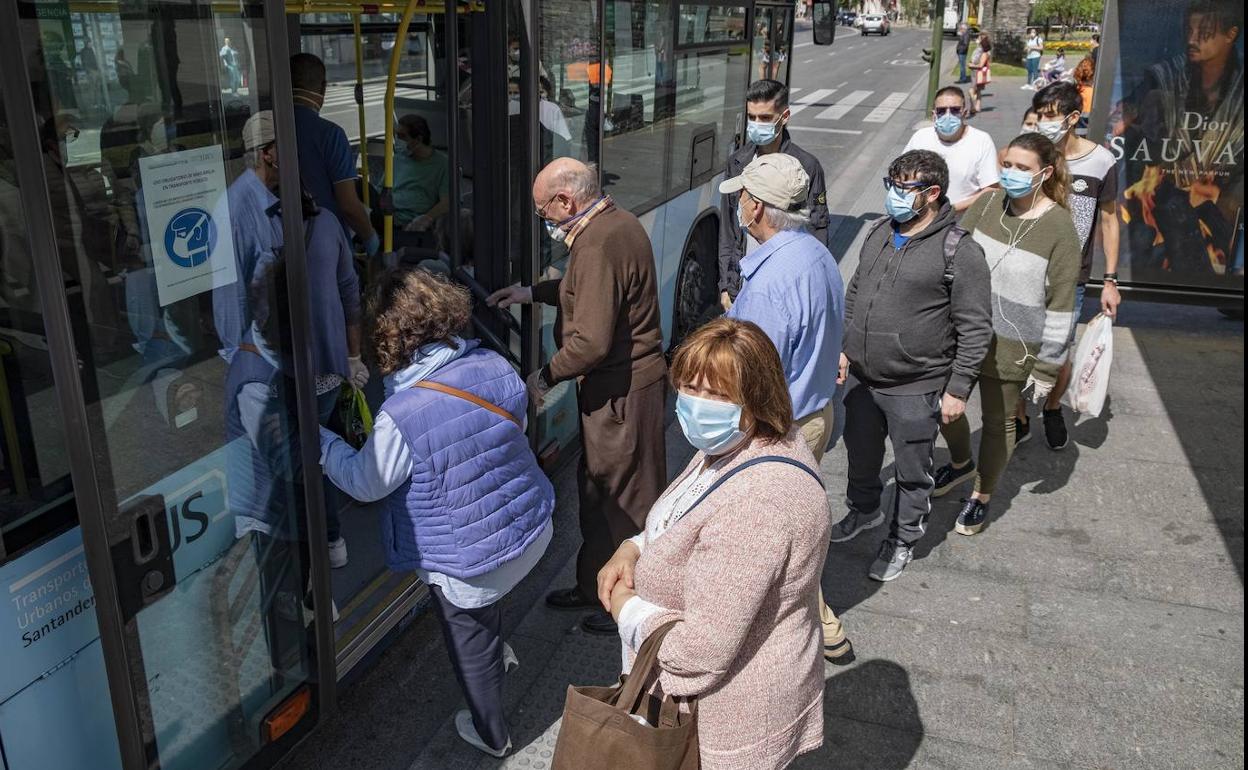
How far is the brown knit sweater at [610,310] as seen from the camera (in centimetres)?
Result: 354

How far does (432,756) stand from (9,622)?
161cm

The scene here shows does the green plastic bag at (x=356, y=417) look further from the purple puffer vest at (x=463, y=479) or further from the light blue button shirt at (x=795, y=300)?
the light blue button shirt at (x=795, y=300)

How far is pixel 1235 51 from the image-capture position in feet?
23.3

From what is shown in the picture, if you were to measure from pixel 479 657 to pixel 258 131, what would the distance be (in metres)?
1.64

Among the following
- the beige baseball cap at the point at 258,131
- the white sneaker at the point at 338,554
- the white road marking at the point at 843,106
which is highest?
the beige baseball cap at the point at 258,131

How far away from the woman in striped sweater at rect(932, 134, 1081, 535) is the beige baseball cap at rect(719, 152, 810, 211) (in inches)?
46.3

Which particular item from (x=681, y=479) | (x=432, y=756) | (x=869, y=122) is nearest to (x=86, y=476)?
(x=681, y=479)

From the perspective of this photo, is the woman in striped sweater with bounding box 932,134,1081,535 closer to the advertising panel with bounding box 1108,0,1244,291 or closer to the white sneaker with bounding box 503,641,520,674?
the white sneaker with bounding box 503,641,520,674

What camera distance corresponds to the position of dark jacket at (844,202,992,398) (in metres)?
3.91

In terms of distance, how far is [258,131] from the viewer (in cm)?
255

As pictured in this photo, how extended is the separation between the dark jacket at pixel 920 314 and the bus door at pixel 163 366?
7.27 feet

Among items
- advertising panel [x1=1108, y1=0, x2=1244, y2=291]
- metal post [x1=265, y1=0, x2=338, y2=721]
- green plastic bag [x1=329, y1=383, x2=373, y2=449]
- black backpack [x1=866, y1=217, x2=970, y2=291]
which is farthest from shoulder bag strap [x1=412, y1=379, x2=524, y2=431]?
advertising panel [x1=1108, y1=0, x2=1244, y2=291]

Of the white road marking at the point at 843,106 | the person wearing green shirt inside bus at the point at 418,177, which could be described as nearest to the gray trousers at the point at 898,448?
the person wearing green shirt inside bus at the point at 418,177

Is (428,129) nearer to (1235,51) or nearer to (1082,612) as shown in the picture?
(1082,612)
